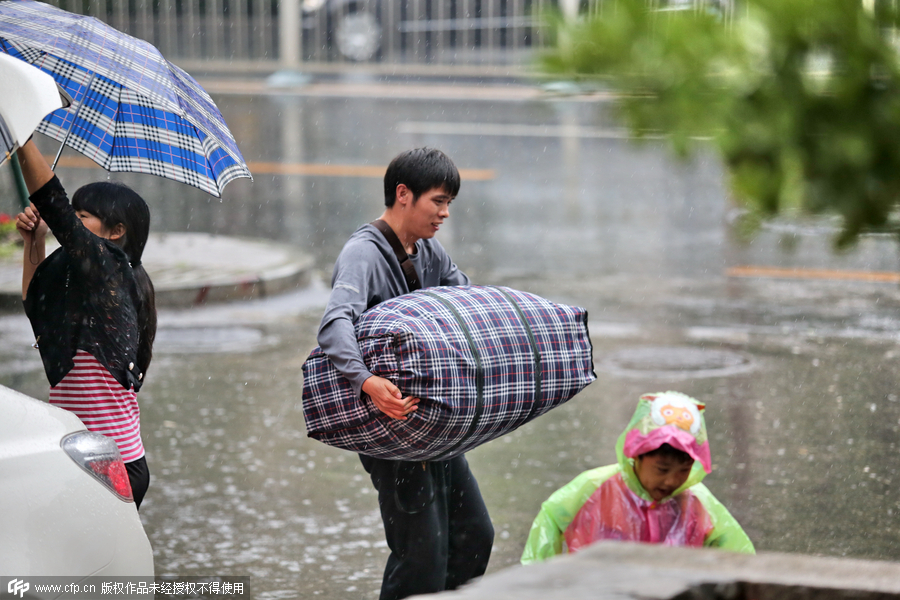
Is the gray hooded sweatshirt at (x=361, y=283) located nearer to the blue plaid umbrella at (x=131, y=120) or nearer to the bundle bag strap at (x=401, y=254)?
the bundle bag strap at (x=401, y=254)

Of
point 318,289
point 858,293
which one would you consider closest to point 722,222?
point 858,293

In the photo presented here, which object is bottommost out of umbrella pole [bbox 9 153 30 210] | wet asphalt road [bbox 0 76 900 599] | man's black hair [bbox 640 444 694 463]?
wet asphalt road [bbox 0 76 900 599]

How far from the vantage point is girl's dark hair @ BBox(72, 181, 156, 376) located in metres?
3.83

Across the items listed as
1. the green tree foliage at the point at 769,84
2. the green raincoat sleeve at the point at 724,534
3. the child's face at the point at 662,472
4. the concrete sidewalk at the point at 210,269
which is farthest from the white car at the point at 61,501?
the concrete sidewalk at the point at 210,269

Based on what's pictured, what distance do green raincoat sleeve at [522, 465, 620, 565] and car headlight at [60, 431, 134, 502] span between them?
1.33 m

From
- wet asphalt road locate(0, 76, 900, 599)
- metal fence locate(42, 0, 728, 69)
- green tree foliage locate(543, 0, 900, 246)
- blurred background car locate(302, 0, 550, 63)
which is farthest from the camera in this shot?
metal fence locate(42, 0, 728, 69)

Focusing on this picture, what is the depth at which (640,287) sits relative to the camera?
29.5 feet

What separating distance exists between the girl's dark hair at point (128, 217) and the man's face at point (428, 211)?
2.86 feet

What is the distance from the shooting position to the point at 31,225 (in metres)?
3.74

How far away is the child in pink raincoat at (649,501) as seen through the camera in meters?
3.84

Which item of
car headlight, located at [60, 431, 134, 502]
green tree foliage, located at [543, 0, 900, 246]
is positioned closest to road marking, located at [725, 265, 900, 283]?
car headlight, located at [60, 431, 134, 502]

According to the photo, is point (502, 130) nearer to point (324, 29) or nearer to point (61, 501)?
point (324, 29)

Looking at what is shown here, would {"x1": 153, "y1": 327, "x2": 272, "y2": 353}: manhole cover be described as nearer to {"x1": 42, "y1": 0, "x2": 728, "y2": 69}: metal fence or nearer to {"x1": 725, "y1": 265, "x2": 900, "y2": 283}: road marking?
{"x1": 725, "y1": 265, "x2": 900, "y2": 283}: road marking

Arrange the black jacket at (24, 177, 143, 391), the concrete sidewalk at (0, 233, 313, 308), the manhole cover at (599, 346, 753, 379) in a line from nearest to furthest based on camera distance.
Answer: the black jacket at (24, 177, 143, 391) < the manhole cover at (599, 346, 753, 379) < the concrete sidewalk at (0, 233, 313, 308)
